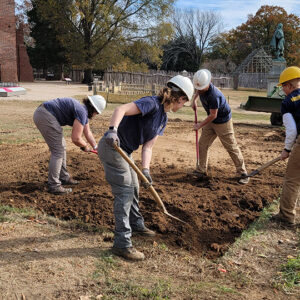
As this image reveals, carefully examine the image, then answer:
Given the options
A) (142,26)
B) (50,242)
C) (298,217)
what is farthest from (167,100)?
(142,26)

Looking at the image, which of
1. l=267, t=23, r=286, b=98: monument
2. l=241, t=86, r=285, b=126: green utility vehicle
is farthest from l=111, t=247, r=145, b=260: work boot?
l=267, t=23, r=286, b=98: monument

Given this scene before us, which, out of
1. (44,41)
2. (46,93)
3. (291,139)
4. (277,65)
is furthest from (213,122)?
(44,41)

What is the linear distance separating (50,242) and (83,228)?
0.50 meters

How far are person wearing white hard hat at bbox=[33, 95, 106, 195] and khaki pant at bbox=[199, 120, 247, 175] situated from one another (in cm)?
214

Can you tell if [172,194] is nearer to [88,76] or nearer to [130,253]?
[130,253]

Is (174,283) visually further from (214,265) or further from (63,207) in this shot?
(63,207)

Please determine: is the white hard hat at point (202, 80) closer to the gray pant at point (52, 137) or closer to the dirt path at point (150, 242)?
the dirt path at point (150, 242)

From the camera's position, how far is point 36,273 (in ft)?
10.3

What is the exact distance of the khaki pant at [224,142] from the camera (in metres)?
6.07

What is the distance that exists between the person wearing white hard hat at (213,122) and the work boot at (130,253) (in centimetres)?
293

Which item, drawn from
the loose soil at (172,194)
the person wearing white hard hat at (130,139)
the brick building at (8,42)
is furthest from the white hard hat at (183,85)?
the brick building at (8,42)

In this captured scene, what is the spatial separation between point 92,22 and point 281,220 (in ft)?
117

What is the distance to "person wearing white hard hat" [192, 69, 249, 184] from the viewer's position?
217 inches

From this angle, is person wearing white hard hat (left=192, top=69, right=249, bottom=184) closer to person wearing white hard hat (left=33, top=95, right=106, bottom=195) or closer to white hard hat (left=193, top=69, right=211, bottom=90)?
white hard hat (left=193, top=69, right=211, bottom=90)
